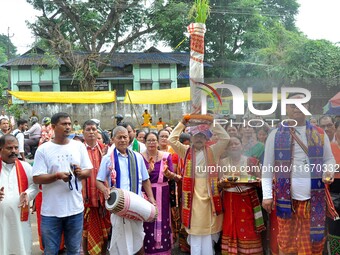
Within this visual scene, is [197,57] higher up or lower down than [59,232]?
higher up

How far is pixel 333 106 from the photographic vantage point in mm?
4344

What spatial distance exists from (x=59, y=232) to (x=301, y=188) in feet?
7.62

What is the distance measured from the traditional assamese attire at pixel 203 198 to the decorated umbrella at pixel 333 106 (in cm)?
112

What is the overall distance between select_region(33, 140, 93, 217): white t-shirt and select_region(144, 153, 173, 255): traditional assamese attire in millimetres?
1065

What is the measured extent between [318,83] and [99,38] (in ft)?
68.5

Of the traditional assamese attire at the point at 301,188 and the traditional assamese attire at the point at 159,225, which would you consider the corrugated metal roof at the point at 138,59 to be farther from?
the traditional assamese attire at the point at 301,188

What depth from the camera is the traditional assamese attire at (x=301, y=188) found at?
11.9 feet

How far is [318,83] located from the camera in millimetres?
4164

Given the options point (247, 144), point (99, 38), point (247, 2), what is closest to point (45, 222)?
point (247, 144)

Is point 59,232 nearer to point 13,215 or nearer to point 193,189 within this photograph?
point 13,215

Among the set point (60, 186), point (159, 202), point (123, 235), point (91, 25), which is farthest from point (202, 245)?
point (91, 25)

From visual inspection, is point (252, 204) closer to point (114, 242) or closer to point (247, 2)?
point (114, 242)

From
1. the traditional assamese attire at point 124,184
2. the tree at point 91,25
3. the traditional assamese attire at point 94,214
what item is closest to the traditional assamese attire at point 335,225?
the traditional assamese attire at point 124,184

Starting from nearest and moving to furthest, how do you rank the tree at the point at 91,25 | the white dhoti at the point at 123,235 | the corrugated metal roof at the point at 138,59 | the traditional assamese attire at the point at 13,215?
the traditional assamese attire at the point at 13,215, the white dhoti at the point at 123,235, the tree at the point at 91,25, the corrugated metal roof at the point at 138,59
